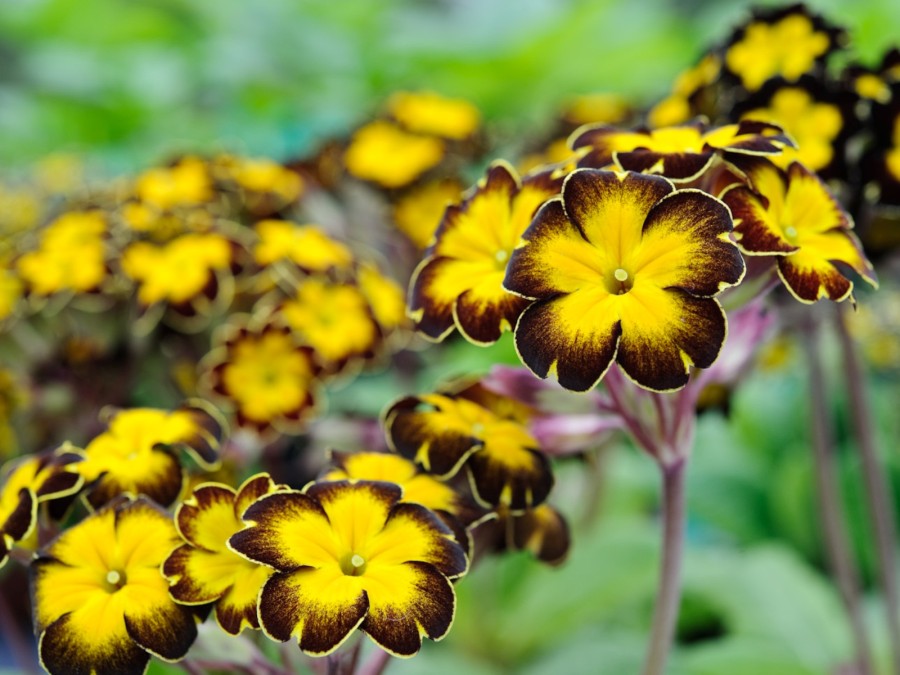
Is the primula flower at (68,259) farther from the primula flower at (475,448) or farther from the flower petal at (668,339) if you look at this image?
the flower petal at (668,339)

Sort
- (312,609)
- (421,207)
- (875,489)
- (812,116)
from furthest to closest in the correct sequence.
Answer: (421,207) < (875,489) < (812,116) < (312,609)

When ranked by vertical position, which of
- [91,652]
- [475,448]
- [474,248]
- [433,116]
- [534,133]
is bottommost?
[91,652]

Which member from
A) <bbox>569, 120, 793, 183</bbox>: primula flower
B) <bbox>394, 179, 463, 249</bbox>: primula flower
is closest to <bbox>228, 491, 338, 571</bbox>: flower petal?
<bbox>569, 120, 793, 183</bbox>: primula flower

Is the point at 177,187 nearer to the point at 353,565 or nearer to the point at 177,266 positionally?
the point at 177,266

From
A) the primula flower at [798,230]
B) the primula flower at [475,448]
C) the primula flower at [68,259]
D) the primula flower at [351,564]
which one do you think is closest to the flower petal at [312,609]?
the primula flower at [351,564]

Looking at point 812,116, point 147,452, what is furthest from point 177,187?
point 812,116
